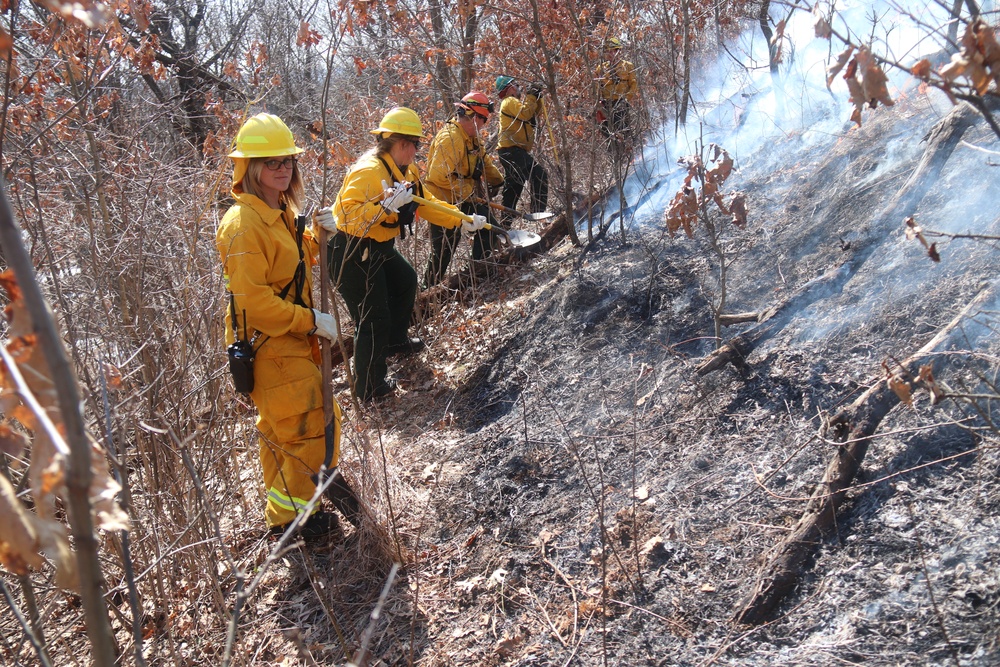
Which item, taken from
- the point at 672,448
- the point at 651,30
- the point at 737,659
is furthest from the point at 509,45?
the point at 737,659

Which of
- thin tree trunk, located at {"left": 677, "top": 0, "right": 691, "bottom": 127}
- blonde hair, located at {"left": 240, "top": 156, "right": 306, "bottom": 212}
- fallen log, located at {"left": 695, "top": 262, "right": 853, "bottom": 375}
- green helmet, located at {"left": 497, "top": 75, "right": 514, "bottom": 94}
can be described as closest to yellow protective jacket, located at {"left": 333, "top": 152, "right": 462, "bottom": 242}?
blonde hair, located at {"left": 240, "top": 156, "right": 306, "bottom": 212}

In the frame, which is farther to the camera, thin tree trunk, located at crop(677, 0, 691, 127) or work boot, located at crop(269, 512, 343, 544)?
thin tree trunk, located at crop(677, 0, 691, 127)

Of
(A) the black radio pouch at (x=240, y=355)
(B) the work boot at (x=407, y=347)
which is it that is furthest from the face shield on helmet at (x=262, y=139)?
(B) the work boot at (x=407, y=347)

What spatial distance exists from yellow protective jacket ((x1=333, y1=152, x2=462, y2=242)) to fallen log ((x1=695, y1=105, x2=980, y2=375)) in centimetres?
230

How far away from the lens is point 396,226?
541 centimetres

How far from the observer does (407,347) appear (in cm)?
614

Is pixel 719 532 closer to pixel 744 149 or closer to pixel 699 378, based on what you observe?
pixel 699 378

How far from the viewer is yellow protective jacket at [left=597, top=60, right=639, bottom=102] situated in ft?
20.7

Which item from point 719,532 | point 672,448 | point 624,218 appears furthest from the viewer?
point 624,218

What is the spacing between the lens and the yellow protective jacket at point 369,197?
4871 mm

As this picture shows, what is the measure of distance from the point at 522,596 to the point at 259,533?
1.72 metres

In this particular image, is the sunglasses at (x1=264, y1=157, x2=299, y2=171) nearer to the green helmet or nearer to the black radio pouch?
the black radio pouch

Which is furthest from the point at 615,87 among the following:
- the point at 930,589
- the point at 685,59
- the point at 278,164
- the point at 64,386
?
the point at 64,386

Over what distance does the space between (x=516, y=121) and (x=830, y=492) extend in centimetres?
588
